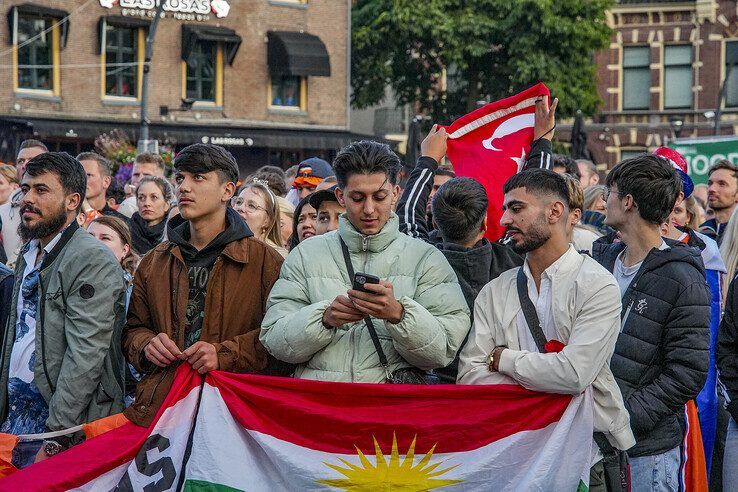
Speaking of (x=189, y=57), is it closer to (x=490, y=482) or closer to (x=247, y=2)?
(x=247, y=2)

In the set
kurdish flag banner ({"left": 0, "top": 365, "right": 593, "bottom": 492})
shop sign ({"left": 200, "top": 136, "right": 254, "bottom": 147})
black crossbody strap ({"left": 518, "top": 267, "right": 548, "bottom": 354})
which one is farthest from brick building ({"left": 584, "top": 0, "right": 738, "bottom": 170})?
kurdish flag banner ({"left": 0, "top": 365, "right": 593, "bottom": 492})

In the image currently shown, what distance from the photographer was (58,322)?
5.62m

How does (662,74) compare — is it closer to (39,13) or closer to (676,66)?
(676,66)

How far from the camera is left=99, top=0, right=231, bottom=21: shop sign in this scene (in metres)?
31.6

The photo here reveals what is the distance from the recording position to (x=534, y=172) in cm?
512

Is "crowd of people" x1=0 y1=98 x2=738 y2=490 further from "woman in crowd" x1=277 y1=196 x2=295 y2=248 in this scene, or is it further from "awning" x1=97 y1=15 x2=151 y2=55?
"awning" x1=97 y1=15 x2=151 y2=55

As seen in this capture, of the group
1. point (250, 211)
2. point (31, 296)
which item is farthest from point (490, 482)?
point (250, 211)

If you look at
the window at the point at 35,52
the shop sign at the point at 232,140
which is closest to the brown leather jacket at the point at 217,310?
the window at the point at 35,52

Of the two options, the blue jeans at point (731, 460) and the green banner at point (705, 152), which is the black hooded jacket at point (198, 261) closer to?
the blue jeans at point (731, 460)

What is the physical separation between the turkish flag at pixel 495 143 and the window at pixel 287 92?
94.1 feet

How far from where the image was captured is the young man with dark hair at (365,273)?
497cm

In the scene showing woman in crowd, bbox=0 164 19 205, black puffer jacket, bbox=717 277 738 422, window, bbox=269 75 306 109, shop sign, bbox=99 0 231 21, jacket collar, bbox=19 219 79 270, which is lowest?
black puffer jacket, bbox=717 277 738 422

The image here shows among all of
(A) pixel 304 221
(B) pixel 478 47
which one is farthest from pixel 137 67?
(A) pixel 304 221

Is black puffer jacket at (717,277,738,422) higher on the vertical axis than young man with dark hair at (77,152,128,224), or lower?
lower
